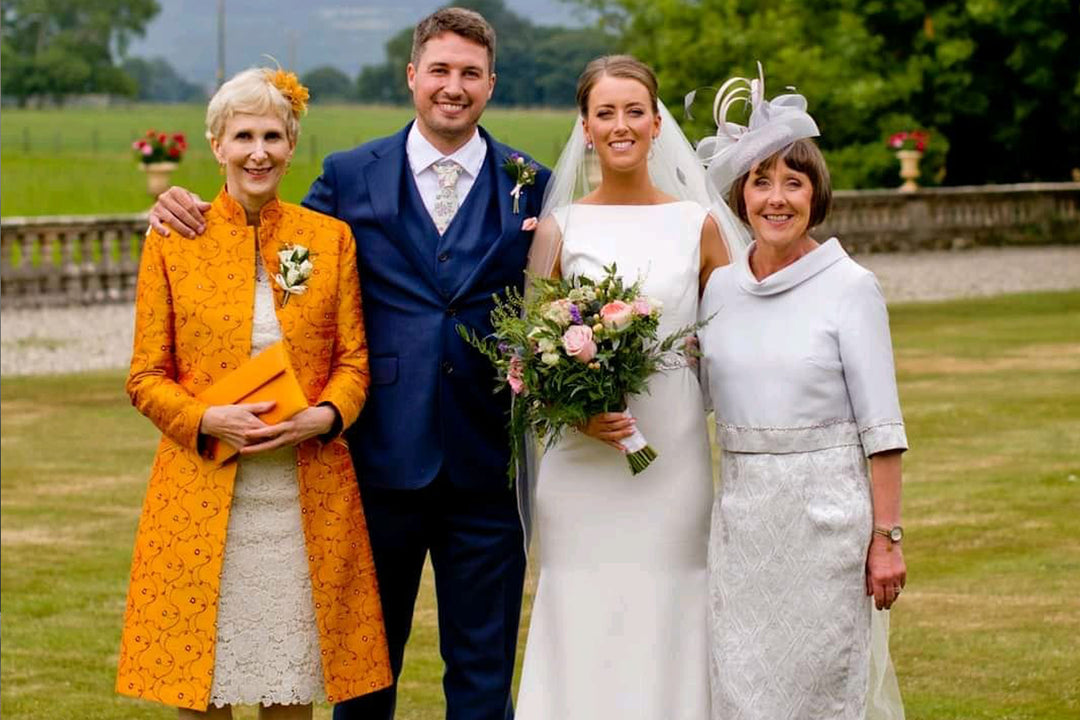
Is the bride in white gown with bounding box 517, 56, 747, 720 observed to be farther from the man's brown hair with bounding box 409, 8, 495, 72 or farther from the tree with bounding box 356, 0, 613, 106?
the tree with bounding box 356, 0, 613, 106

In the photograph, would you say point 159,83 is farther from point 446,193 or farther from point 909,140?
point 446,193

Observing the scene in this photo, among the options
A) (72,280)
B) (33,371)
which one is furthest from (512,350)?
(72,280)

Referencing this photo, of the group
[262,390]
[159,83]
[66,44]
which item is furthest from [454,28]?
[159,83]

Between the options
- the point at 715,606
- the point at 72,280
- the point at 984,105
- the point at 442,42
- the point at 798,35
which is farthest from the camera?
the point at 984,105

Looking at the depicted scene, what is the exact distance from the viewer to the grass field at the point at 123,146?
3953cm

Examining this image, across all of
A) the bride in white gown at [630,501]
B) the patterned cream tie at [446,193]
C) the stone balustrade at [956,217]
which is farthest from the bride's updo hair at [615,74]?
the stone balustrade at [956,217]

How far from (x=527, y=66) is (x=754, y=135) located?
3359 inches

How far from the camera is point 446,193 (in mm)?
5391

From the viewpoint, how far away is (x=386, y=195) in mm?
5324

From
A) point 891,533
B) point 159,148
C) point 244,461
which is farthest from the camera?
point 159,148

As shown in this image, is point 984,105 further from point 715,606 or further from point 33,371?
point 715,606

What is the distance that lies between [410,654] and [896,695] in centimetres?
320

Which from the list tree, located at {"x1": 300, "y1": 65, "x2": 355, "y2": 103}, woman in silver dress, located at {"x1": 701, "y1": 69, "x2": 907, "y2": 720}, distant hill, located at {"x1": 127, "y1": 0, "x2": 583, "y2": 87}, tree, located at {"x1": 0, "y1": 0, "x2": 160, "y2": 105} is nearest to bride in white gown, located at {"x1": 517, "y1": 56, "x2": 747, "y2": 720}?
woman in silver dress, located at {"x1": 701, "y1": 69, "x2": 907, "y2": 720}

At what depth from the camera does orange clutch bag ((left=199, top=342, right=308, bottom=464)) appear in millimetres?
4945
